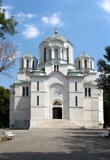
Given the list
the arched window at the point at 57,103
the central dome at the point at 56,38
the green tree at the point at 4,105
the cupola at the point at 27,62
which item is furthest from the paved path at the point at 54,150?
the green tree at the point at 4,105

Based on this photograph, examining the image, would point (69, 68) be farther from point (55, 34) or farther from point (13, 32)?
point (13, 32)

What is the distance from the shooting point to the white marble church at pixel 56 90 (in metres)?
50.2

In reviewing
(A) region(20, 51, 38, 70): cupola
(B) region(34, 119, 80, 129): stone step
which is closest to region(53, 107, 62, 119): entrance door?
(B) region(34, 119, 80, 129): stone step

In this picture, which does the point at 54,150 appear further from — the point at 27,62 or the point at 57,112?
the point at 27,62

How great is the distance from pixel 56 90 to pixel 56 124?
25.9ft

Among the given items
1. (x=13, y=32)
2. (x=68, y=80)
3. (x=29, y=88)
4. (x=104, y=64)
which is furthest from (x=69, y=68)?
(x=13, y=32)

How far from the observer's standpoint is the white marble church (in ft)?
165

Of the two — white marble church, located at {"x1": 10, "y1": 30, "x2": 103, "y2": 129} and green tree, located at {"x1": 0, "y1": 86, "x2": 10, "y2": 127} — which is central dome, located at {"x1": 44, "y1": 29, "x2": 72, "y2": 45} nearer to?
white marble church, located at {"x1": 10, "y1": 30, "x2": 103, "y2": 129}

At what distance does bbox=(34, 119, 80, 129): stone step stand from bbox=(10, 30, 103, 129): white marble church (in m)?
1.76

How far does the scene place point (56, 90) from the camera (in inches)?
2045

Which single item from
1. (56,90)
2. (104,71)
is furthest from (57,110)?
(104,71)

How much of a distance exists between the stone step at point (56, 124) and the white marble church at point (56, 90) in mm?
1764

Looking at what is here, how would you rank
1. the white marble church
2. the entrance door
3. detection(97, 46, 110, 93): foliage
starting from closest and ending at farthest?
1. detection(97, 46, 110, 93): foliage
2. the white marble church
3. the entrance door

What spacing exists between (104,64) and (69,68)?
39.2 m
